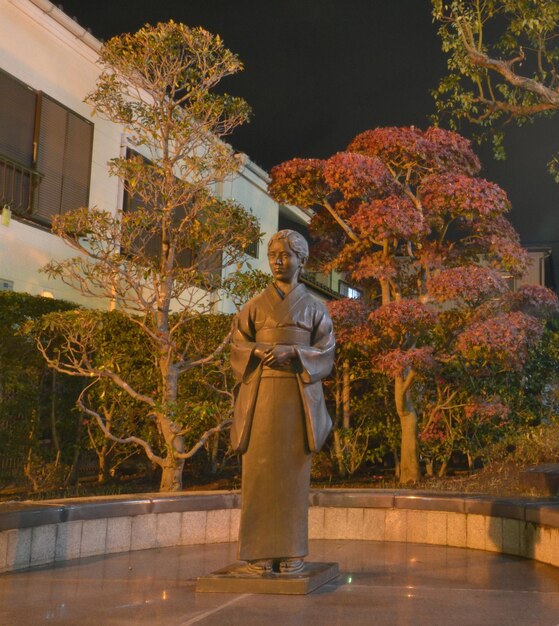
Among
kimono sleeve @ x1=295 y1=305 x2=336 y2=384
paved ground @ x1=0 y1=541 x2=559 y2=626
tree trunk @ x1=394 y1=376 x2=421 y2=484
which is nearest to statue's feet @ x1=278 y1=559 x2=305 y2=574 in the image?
paved ground @ x1=0 y1=541 x2=559 y2=626

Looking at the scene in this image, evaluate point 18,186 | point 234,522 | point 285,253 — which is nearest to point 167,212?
point 18,186

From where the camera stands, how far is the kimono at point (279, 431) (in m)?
5.71

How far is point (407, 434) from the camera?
36.8 ft

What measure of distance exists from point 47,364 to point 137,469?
2.54m

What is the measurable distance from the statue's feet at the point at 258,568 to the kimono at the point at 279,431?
0.10 metres

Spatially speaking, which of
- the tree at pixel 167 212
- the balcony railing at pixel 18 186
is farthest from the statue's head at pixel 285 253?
the balcony railing at pixel 18 186

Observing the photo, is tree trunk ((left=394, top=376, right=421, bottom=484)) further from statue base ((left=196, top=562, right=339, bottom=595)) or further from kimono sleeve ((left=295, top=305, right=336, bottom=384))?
statue base ((left=196, top=562, right=339, bottom=595))

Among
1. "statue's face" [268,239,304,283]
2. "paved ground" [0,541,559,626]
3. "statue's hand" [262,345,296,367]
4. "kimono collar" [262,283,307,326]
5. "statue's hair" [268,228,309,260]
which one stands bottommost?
"paved ground" [0,541,559,626]

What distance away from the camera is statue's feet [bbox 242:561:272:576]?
18.6ft

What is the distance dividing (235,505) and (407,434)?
12.9 feet

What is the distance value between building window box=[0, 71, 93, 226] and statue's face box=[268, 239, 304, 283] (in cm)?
654

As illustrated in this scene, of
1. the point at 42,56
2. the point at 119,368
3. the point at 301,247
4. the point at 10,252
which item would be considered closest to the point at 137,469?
the point at 119,368

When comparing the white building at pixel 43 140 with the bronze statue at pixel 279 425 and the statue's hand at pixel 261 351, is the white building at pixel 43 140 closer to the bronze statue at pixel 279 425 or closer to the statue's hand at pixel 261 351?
the bronze statue at pixel 279 425

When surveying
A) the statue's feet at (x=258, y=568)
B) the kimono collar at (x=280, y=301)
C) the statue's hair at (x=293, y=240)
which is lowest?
the statue's feet at (x=258, y=568)
